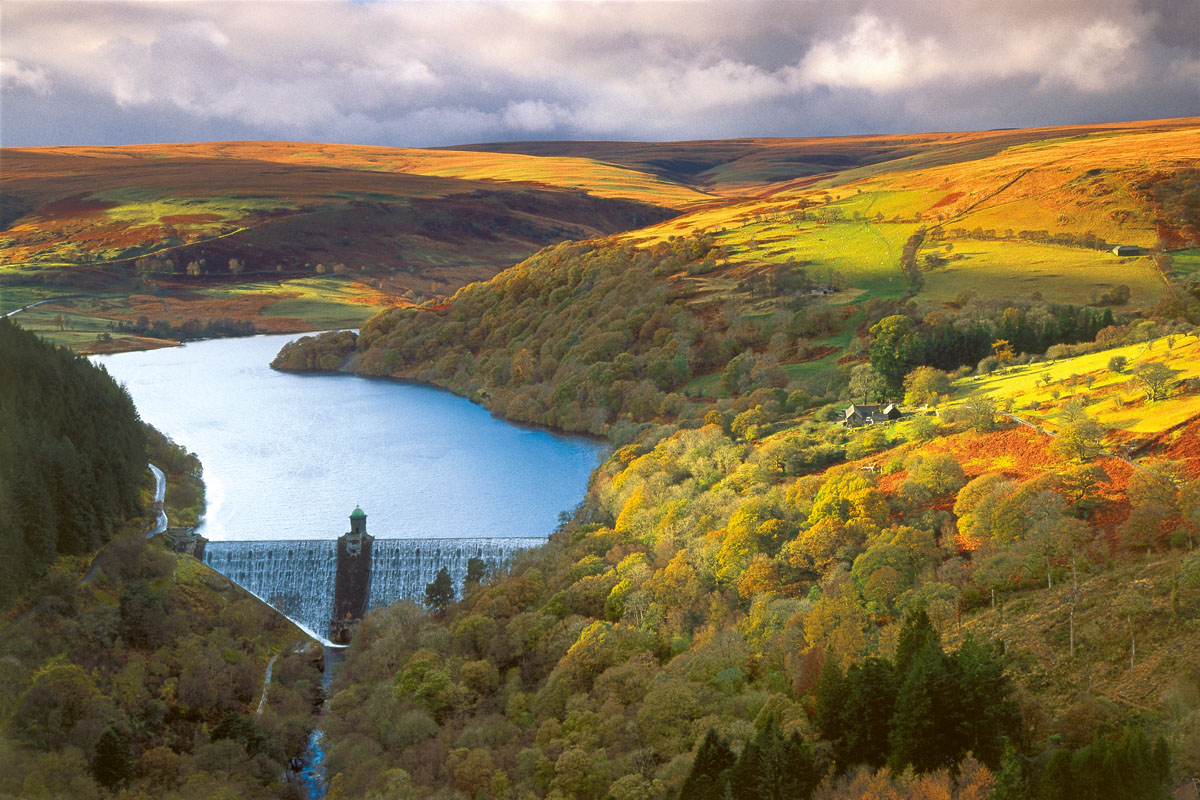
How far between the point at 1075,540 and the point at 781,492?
16.6 m

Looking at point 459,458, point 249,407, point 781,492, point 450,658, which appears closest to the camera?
point 450,658

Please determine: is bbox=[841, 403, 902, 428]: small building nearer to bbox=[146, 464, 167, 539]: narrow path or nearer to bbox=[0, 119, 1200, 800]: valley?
bbox=[0, 119, 1200, 800]: valley

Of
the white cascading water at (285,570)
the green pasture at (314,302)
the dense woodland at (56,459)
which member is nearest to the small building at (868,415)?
the white cascading water at (285,570)

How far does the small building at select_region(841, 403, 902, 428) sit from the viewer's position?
62.9 metres

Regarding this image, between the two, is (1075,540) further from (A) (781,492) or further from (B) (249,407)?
(B) (249,407)

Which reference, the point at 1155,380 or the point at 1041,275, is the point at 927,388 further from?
the point at 1041,275

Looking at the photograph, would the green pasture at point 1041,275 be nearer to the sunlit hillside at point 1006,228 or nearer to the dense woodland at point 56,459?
the sunlit hillside at point 1006,228

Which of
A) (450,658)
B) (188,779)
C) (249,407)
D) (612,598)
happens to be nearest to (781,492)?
(612,598)

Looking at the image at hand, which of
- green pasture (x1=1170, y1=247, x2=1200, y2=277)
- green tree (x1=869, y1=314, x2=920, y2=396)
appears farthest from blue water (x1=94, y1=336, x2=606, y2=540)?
green pasture (x1=1170, y1=247, x2=1200, y2=277)

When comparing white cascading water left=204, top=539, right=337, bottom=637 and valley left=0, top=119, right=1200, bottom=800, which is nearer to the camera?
valley left=0, top=119, right=1200, bottom=800

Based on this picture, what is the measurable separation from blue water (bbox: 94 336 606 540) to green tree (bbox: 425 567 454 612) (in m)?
10.9

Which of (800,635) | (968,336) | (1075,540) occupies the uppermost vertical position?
(968,336)

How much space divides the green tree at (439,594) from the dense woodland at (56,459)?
60.9ft

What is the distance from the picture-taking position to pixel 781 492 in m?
50.7
